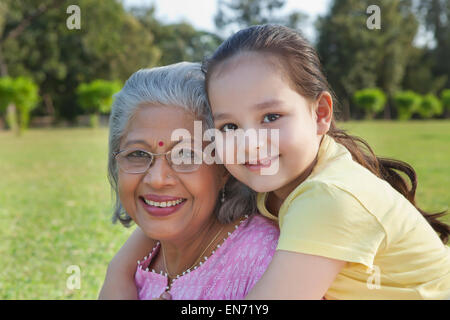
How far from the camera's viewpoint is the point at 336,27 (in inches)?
1592

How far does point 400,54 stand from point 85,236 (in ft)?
144

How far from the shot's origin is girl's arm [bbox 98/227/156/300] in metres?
2.27

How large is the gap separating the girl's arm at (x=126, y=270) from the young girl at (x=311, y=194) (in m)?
0.68

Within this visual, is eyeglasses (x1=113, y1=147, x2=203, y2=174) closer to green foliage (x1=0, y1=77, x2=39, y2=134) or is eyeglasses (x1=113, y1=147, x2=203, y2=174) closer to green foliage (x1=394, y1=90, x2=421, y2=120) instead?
green foliage (x1=0, y1=77, x2=39, y2=134)

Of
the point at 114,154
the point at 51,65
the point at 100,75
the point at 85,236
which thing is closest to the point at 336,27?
the point at 100,75

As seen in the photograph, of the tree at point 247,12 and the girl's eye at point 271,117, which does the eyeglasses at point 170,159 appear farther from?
the tree at point 247,12

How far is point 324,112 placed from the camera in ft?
6.61

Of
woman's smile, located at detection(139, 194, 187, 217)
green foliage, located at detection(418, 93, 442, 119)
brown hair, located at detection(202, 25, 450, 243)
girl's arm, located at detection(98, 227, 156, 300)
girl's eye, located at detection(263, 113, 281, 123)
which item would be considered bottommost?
green foliage, located at detection(418, 93, 442, 119)

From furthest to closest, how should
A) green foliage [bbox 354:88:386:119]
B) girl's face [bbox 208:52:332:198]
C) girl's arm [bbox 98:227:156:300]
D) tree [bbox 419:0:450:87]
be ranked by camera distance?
tree [bbox 419:0:450:87], green foliage [bbox 354:88:386:119], girl's arm [bbox 98:227:156:300], girl's face [bbox 208:52:332:198]

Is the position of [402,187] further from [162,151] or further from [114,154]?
[114,154]

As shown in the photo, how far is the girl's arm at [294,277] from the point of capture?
1574mm

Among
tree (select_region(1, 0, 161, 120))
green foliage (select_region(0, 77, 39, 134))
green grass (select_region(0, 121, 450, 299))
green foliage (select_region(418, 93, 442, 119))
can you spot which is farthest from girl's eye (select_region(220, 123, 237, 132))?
green foliage (select_region(418, 93, 442, 119))

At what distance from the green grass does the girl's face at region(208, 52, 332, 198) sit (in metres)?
1.13

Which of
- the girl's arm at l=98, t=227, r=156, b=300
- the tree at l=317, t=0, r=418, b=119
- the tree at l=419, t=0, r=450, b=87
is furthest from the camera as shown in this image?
the tree at l=419, t=0, r=450, b=87
